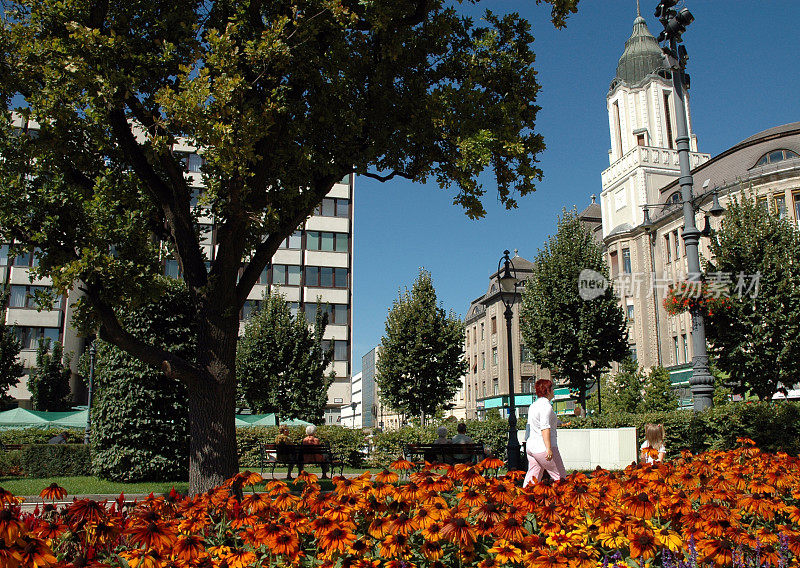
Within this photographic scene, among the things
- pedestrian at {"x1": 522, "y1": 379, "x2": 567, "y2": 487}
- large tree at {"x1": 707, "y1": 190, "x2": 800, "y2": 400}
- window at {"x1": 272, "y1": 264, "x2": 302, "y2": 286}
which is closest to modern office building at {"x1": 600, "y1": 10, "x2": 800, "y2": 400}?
large tree at {"x1": 707, "y1": 190, "x2": 800, "y2": 400}

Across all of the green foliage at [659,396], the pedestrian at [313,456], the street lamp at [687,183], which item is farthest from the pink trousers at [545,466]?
the green foliage at [659,396]

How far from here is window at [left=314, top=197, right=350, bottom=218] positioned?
1834 inches

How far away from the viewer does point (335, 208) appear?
153 feet

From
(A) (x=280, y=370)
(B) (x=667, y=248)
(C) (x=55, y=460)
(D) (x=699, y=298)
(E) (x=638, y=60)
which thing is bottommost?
(C) (x=55, y=460)

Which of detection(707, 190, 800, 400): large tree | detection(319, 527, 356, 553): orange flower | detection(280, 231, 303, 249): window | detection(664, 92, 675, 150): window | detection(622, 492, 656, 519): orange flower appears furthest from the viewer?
detection(664, 92, 675, 150): window

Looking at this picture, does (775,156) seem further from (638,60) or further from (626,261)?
(638,60)

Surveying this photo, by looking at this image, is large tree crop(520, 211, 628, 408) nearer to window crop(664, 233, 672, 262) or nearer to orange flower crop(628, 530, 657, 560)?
window crop(664, 233, 672, 262)

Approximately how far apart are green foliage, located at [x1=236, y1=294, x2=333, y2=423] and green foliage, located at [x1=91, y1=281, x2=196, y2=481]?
14.9 meters

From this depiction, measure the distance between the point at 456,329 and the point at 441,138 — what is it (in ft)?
69.8

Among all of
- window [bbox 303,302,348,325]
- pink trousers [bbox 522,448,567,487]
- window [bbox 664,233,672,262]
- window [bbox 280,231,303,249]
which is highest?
window [bbox 280,231,303,249]

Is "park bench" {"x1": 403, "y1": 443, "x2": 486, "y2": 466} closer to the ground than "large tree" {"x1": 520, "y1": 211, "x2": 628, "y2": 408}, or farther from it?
closer to the ground

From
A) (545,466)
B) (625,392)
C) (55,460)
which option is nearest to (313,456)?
(55,460)

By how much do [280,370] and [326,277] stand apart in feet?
49.3

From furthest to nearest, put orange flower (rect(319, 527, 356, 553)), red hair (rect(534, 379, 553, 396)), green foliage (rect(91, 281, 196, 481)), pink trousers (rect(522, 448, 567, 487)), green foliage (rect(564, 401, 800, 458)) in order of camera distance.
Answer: green foliage (rect(91, 281, 196, 481)), green foliage (rect(564, 401, 800, 458)), red hair (rect(534, 379, 553, 396)), pink trousers (rect(522, 448, 567, 487)), orange flower (rect(319, 527, 356, 553))
